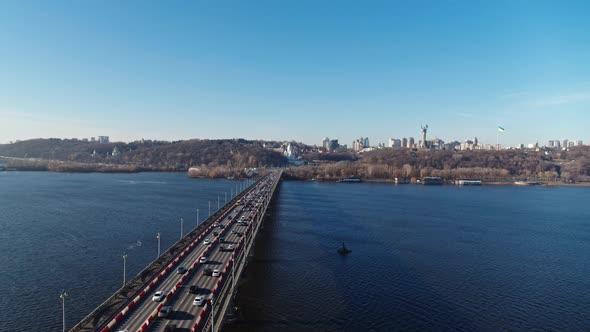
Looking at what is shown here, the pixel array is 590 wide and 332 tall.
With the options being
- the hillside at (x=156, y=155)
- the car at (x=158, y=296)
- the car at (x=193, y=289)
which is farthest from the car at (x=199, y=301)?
the hillside at (x=156, y=155)

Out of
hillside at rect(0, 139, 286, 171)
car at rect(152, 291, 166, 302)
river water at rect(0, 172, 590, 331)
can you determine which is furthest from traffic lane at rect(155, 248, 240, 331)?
hillside at rect(0, 139, 286, 171)

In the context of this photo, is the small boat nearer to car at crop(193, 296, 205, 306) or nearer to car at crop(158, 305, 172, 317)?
car at crop(193, 296, 205, 306)

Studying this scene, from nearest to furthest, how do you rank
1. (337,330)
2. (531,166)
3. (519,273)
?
(337,330) < (519,273) < (531,166)

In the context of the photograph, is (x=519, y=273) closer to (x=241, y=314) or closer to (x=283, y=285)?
(x=283, y=285)

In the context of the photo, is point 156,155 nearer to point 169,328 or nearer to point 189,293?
point 189,293

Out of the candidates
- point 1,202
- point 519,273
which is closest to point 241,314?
point 519,273

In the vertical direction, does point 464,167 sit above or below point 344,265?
above

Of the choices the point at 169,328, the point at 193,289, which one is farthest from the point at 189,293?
the point at 169,328

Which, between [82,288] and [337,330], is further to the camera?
[82,288]
